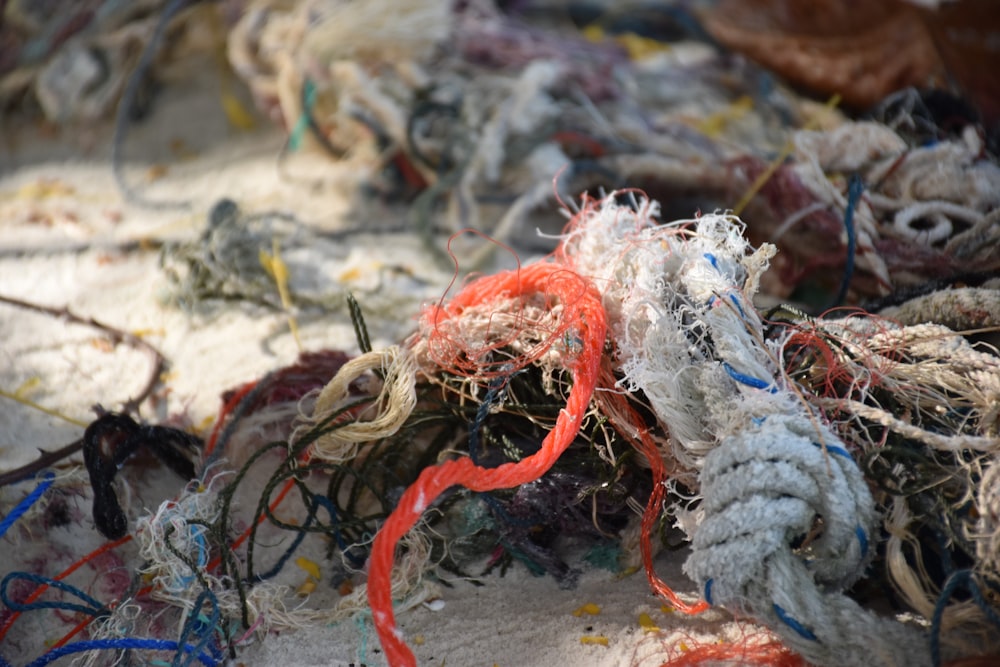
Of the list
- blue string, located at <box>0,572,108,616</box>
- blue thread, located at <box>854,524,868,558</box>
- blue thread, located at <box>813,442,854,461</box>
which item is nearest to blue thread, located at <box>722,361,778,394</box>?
blue thread, located at <box>813,442,854,461</box>

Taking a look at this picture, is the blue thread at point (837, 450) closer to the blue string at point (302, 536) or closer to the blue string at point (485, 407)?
the blue string at point (485, 407)

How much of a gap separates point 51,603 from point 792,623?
116 cm

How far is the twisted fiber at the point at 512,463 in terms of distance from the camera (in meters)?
1.26

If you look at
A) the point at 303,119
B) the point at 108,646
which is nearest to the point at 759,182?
the point at 303,119

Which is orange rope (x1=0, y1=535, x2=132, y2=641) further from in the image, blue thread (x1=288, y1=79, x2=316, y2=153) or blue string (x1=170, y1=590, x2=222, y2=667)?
blue thread (x1=288, y1=79, x2=316, y2=153)

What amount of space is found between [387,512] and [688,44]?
235 cm

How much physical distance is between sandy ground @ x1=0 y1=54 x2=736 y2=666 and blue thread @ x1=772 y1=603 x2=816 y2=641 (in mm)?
238

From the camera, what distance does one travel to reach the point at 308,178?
107 inches

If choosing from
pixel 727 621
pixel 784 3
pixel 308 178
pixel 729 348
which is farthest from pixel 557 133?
pixel 727 621

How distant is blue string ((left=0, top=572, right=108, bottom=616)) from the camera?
139 centimetres

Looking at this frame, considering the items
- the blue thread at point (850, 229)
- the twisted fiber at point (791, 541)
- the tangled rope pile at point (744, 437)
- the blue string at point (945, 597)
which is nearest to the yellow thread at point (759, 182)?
the blue thread at point (850, 229)

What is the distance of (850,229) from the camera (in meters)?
1.82

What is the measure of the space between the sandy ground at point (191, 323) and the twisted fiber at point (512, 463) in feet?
0.61

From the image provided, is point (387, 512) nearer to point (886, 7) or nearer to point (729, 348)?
point (729, 348)
